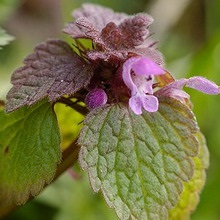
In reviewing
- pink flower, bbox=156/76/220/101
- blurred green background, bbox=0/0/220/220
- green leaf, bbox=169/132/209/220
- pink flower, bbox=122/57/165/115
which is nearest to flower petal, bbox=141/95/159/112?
pink flower, bbox=122/57/165/115

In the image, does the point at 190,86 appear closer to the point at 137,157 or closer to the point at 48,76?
the point at 137,157

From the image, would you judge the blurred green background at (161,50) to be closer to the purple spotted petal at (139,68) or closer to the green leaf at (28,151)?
the green leaf at (28,151)

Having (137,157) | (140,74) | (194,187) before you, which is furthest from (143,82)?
(194,187)

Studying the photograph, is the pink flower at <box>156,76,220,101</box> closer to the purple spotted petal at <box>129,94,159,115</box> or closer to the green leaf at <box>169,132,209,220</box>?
the purple spotted petal at <box>129,94,159,115</box>

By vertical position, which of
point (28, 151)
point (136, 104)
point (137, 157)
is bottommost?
point (28, 151)

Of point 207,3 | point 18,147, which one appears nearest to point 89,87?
point 18,147
